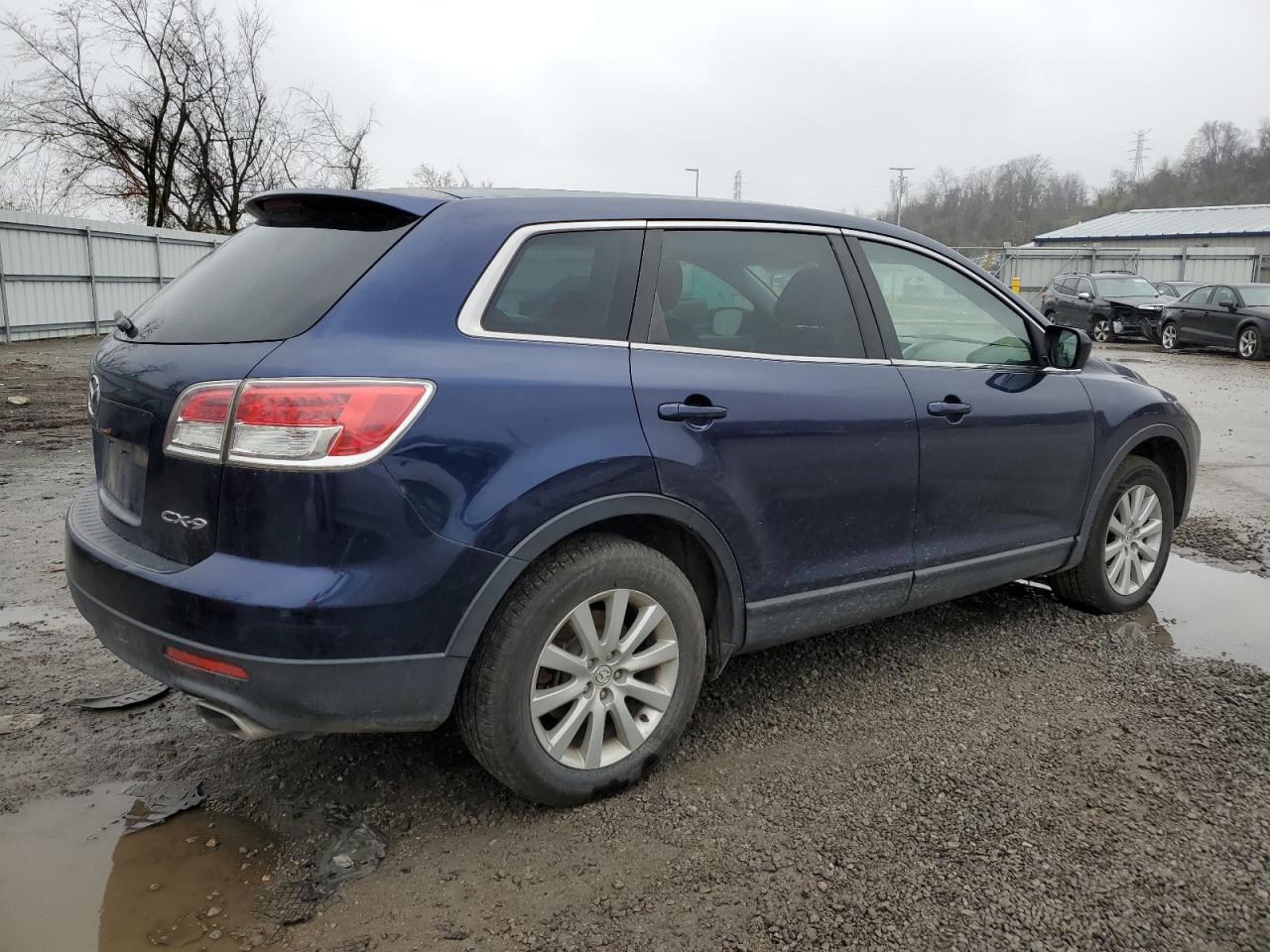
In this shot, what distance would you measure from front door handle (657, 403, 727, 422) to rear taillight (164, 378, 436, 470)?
27.7 inches

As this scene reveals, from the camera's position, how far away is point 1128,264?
35375 mm

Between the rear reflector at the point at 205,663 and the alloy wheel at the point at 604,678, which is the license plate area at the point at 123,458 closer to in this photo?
the rear reflector at the point at 205,663

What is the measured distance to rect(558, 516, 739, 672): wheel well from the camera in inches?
117

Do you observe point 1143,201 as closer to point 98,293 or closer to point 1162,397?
point 98,293

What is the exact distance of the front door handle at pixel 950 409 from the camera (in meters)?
3.62

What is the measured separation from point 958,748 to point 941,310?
163 centimetres

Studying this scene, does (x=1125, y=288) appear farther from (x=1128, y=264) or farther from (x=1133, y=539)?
(x=1133, y=539)

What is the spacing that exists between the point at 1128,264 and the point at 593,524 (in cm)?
3752

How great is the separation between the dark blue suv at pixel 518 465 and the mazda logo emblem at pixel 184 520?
2 cm

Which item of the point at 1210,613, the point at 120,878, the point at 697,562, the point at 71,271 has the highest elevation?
the point at 71,271

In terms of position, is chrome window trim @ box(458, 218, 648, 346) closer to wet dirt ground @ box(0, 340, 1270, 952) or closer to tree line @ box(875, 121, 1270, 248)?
wet dirt ground @ box(0, 340, 1270, 952)

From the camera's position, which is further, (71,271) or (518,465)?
(71,271)

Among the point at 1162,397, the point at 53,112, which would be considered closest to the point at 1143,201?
the point at 53,112

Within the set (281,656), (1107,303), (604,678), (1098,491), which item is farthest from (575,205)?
(1107,303)
